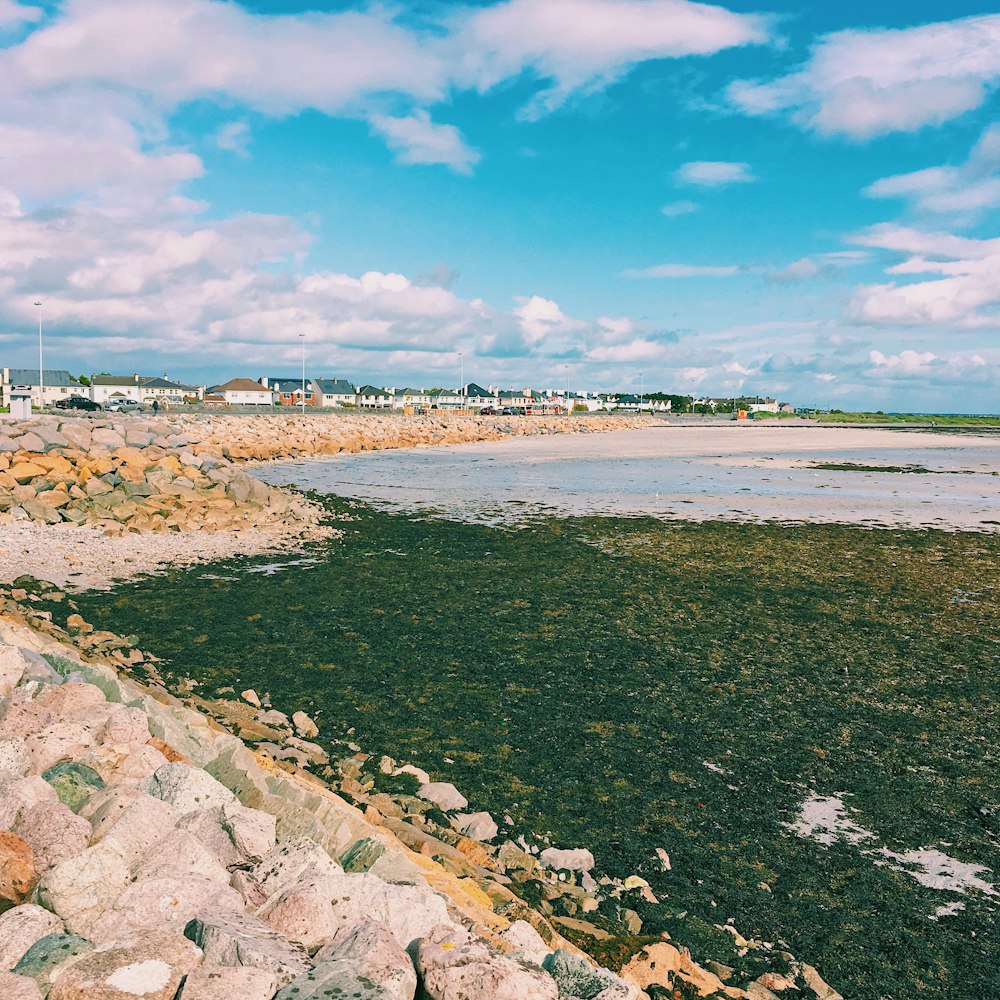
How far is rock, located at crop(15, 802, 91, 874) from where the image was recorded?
4371 mm

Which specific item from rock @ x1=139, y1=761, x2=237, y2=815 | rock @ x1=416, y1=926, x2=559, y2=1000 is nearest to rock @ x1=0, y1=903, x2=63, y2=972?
rock @ x1=139, y1=761, x2=237, y2=815

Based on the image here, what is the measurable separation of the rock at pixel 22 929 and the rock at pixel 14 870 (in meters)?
0.14

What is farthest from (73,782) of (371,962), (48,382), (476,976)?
(48,382)

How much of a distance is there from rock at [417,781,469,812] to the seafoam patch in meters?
2.45

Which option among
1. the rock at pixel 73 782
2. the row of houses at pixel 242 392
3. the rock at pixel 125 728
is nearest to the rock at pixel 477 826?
the rock at pixel 125 728

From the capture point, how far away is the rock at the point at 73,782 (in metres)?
5.01

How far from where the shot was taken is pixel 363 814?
5.83m

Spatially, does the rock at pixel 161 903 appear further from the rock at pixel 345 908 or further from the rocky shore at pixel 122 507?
the rocky shore at pixel 122 507

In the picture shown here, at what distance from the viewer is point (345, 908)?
4117 mm

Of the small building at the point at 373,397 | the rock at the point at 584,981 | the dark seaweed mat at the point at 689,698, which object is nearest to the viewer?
the rock at the point at 584,981

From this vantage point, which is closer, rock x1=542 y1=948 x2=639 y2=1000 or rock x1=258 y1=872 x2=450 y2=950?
rock x1=542 y1=948 x2=639 y2=1000

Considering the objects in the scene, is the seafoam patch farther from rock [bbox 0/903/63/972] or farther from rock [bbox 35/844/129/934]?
rock [bbox 0/903/63/972]

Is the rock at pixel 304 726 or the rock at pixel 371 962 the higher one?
the rock at pixel 371 962

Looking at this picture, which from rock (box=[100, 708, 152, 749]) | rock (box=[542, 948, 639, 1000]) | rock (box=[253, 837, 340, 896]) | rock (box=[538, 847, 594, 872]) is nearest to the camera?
rock (box=[542, 948, 639, 1000])
